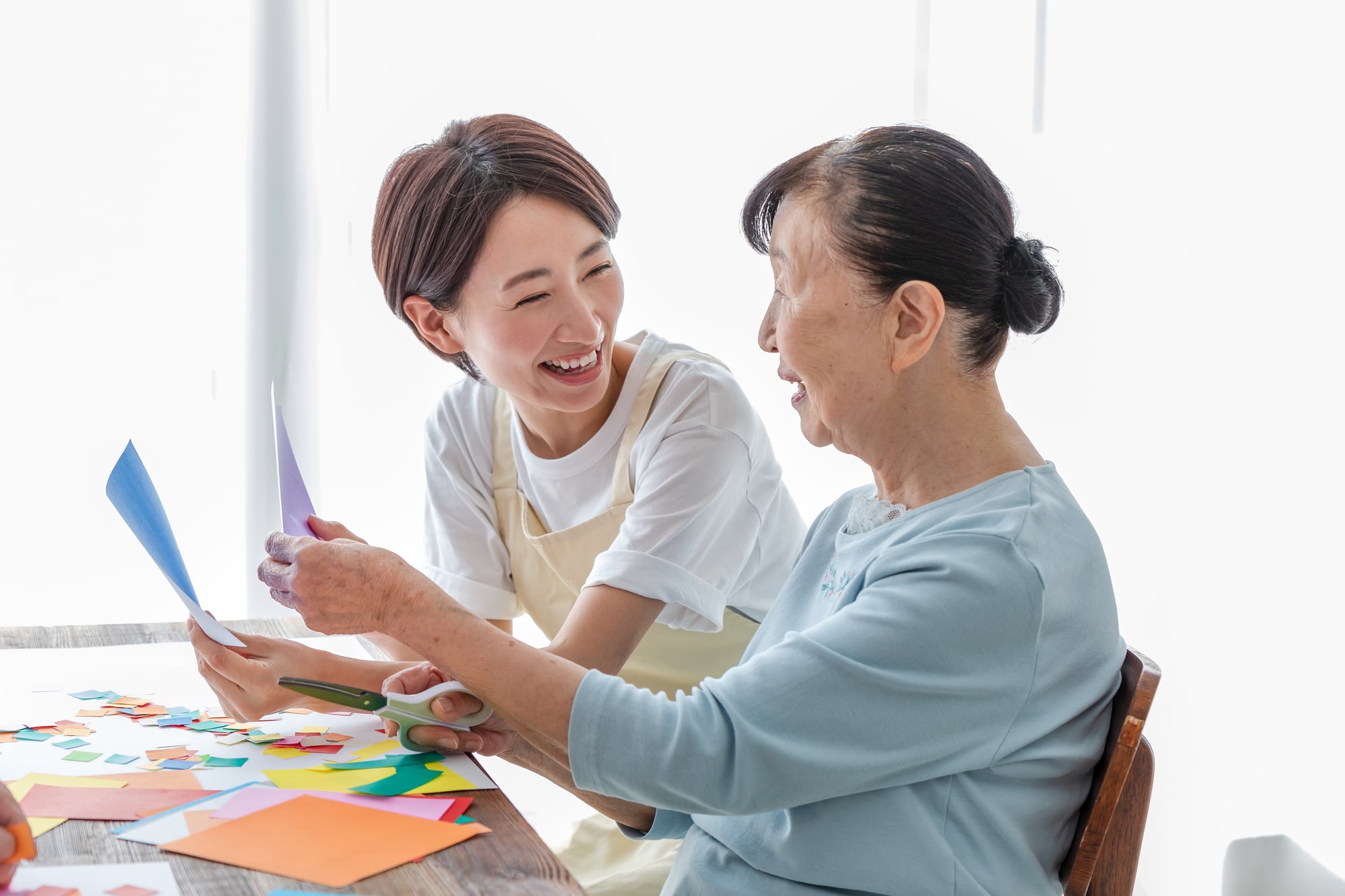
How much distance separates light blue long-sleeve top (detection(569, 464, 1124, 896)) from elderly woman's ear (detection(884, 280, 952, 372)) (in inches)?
5.5

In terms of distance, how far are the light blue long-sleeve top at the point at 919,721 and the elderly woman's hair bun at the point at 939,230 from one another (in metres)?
0.17

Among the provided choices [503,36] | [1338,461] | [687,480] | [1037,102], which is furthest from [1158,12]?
[687,480]

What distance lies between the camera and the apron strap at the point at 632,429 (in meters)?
1.65

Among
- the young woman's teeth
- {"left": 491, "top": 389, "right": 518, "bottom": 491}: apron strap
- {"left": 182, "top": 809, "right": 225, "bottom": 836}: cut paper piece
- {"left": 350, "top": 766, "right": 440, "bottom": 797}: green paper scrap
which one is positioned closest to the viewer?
{"left": 182, "top": 809, "right": 225, "bottom": 836}: cut paper piece

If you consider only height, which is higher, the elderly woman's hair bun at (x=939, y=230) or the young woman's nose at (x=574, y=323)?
the elderly woman's hair bun at (x=939, y=230)

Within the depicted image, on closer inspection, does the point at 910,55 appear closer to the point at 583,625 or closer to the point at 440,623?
the point at 583,625

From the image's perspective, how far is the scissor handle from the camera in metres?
1.13

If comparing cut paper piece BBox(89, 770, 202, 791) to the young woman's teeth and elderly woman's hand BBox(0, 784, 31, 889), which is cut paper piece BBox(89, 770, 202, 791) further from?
the young woman's teeth

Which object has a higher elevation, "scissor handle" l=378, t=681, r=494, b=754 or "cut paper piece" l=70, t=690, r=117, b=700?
"scissor handle" l=378, t=681, r=494, b=754

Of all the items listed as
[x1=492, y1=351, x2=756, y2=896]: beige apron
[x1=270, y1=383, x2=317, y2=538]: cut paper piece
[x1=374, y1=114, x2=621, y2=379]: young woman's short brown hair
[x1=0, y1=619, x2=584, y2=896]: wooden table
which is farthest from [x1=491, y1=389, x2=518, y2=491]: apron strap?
[x1=0, y1=619, x2=584, y2=896]: wooden table

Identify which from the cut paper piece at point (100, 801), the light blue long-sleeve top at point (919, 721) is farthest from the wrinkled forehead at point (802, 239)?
the cut paper piece at point (100, 801)

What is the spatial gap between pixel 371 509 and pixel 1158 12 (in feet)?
7.69

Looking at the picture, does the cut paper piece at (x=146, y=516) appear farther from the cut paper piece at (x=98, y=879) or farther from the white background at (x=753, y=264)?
the white background at (x=753, y=264)

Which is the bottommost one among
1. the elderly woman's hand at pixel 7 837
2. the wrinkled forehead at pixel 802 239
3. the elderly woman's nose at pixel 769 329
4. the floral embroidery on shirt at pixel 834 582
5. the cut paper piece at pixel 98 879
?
the cut paper piece at pixel 98 879
